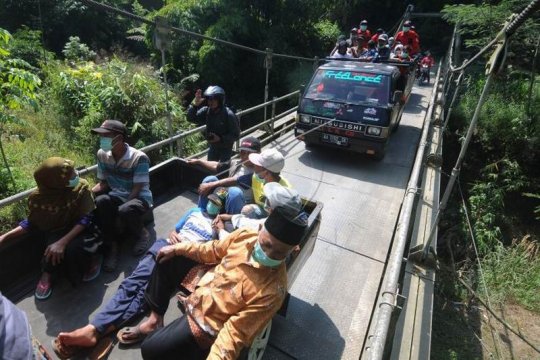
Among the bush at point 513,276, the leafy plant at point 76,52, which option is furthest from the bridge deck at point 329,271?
the leafy plant at point 76,52

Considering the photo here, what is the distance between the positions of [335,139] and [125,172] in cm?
423

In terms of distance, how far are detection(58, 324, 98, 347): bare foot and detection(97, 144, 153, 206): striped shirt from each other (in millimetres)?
1387

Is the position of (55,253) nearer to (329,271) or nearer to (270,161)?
(270,161)

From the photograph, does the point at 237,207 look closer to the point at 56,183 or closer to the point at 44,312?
the point at 56,183

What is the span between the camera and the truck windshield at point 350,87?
21.4ft

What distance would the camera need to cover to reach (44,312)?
8.92 feet

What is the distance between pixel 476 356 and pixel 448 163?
7.35m

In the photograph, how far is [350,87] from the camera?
265 inches

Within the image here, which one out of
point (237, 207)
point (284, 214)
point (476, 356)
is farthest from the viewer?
point (476, 356)

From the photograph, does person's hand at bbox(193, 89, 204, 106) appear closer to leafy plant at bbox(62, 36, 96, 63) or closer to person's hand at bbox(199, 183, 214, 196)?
person's hand at bbox(199, 183, 214, 196)

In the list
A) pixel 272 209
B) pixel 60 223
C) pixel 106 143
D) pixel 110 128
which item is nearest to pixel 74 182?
pixel 60 223

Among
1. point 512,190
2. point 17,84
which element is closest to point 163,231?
point 17,84

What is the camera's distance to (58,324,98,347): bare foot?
91.8 inches

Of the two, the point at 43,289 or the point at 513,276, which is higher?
the point at 43,289
